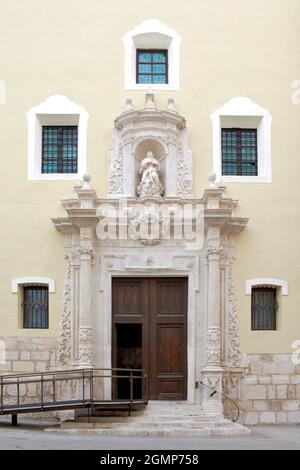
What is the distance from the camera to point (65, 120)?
1973 cm

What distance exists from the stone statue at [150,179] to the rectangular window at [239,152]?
1638 millimetres

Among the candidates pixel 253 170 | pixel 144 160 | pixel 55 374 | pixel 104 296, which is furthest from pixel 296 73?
pixel 55 374

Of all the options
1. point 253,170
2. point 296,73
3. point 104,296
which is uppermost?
point 296,73

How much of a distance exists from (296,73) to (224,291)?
5.21m

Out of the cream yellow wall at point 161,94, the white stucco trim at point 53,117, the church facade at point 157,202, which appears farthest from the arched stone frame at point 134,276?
the white stucco trim at point 53,117

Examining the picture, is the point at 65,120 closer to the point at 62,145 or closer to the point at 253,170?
the point at 62,145

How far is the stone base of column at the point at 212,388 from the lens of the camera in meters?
17.9

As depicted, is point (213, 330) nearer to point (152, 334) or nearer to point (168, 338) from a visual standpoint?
point (168, 338)

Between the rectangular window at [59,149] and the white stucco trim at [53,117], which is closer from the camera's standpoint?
the white stucco trim at [53,117]

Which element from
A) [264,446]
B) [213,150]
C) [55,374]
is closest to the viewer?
[264,446]

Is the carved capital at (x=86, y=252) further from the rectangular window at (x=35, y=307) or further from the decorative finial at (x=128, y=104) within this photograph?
the decorative finial at (x=128, y=104)

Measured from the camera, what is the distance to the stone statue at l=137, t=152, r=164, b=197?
62.2 ft

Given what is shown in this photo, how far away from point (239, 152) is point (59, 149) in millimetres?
4088

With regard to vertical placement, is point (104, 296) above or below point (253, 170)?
below
